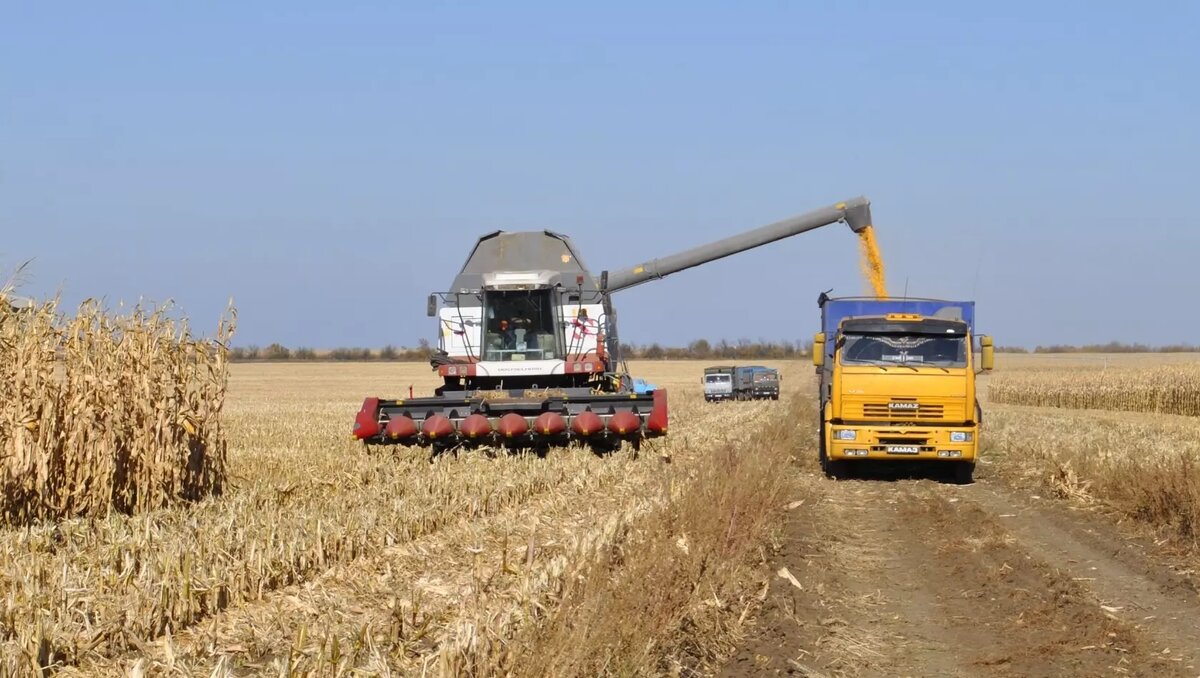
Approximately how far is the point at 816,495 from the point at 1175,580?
6.19 meters

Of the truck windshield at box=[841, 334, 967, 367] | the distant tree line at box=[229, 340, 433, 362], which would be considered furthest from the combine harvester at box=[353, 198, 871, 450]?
the distant tree line at box=[229, 340, 433, 362]

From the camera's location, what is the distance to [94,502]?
10648 mm

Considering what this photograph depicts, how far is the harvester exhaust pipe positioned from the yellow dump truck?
5201 mm

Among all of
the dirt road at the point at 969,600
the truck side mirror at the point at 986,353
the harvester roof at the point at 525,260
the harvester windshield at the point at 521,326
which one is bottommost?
the dirt road at the point at 969,600

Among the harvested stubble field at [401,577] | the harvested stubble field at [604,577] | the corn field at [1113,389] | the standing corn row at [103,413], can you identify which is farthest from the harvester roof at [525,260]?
the corn field at [1113,389]

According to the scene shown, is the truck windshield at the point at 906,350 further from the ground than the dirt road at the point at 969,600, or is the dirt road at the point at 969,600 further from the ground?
the truck windshield at the point at 906,350

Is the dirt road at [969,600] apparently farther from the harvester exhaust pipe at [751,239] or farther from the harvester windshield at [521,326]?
the harvester exhaust pipe at [751,239]

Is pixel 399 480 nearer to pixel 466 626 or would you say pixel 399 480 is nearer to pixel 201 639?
pixel 201 639

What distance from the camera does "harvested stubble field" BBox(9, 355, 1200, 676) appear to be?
19.7ft

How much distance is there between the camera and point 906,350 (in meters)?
17.2

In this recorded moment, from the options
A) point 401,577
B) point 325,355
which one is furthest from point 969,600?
point 325,355

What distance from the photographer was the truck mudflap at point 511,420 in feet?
52.6

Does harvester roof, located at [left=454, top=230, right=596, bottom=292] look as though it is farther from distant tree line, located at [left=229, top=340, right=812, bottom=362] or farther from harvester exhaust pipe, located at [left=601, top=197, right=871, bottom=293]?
distant tree line, located at [left=229, top=340, right=812, bottom=362]

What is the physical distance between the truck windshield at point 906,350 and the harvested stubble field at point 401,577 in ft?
13.3
